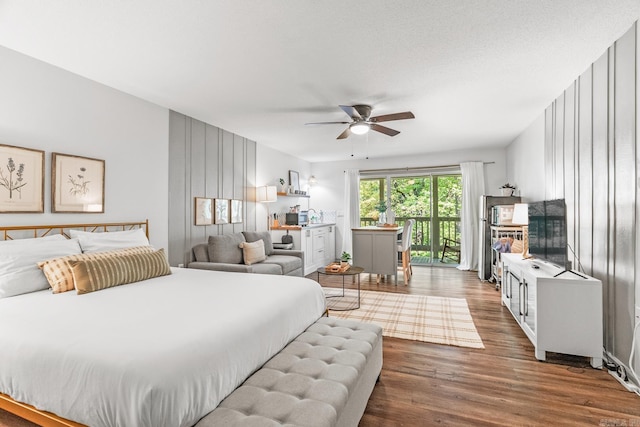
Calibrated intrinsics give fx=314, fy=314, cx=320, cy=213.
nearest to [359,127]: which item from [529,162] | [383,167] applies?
[529,162]

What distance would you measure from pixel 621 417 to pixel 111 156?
4.51 m

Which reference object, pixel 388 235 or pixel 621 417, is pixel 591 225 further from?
pixel 388 235

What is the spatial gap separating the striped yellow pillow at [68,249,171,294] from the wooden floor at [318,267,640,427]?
206 centimetres

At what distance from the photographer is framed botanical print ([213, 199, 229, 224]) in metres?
4.66

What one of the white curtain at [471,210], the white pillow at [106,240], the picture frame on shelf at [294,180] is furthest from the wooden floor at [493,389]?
the picture frame on shelf at [294,180]

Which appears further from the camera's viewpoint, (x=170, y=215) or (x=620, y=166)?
(x=170, y=215)

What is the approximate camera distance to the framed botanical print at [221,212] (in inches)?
184

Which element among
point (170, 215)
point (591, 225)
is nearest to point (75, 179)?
point (170, 215)

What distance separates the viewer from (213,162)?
4.63 meters

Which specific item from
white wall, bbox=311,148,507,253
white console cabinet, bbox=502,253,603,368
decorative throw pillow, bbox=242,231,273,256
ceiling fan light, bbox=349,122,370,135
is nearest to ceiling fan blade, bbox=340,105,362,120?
ceiling fan light, bbox=349,122,370,135

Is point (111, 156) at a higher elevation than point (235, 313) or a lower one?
higher

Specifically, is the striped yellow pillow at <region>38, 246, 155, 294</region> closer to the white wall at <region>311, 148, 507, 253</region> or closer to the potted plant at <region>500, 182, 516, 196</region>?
the white wall at <region>311, 148, 507, 253</region>

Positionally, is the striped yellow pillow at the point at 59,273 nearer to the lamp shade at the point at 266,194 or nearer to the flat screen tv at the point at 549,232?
the lamp shade at the point at 266,194

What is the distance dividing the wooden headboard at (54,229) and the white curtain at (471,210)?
5.81m
